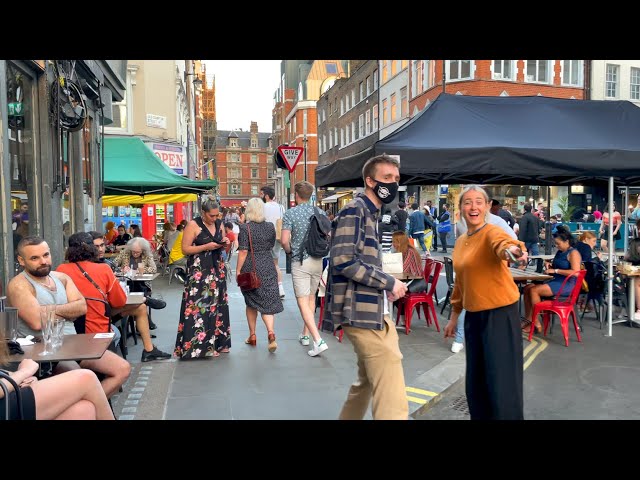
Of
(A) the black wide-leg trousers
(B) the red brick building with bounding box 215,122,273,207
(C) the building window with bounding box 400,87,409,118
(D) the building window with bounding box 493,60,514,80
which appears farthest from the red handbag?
(B) the red brick building with bounding box 215,122,273,207

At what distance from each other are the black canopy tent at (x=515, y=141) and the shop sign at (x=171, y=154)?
16656mm

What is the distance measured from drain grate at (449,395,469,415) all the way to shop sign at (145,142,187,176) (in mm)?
21154

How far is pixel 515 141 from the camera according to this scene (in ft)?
25.5

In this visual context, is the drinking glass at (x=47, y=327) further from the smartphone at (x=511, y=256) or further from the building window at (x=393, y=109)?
the building window at (x=393, y=109)

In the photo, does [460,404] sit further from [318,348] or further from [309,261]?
[309,261]

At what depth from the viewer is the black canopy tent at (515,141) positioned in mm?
7395

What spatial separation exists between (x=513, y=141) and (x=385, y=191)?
448cm

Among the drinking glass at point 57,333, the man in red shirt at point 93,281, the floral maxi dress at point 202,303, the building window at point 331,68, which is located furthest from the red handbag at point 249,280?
the building window at point 331,68

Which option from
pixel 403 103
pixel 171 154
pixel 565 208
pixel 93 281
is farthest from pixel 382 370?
pixel 403 103

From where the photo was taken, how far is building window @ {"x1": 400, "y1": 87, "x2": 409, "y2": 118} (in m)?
34.0

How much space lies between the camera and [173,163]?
25969 mm

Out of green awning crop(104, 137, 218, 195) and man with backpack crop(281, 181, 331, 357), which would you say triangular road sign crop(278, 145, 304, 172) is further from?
man with backpack crop(281, 181, 331, 357)
